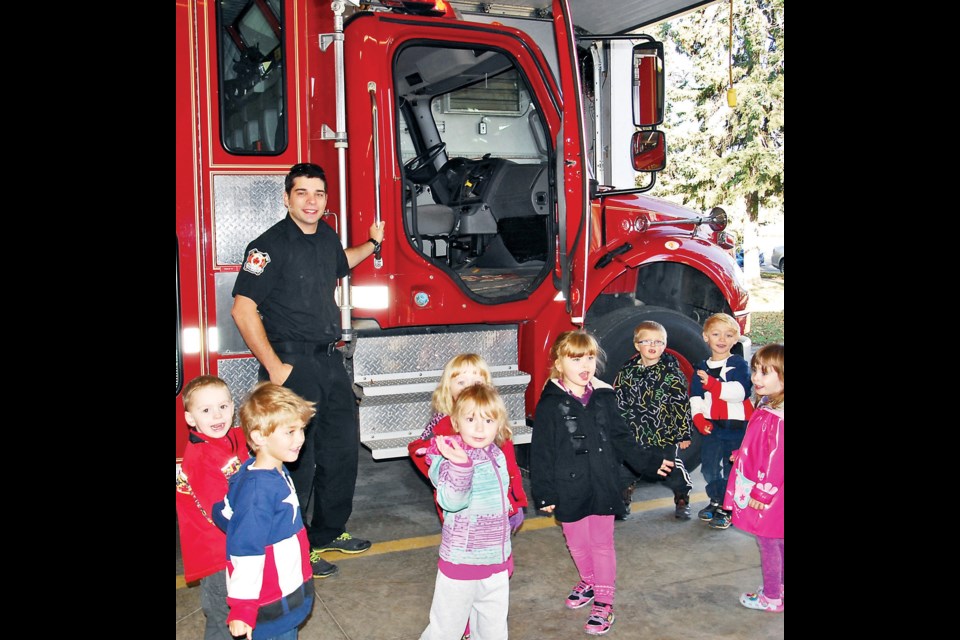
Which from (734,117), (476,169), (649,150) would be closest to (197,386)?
(649,150)

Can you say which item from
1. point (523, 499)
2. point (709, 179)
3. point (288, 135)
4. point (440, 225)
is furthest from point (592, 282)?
point (709, 179)

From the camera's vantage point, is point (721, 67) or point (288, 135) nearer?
point (288, 135)

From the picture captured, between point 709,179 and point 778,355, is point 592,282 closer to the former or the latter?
point 778,355

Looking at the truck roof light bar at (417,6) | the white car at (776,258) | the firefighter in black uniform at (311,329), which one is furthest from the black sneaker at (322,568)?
the white car at (776,258)

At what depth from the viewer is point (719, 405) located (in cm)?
474

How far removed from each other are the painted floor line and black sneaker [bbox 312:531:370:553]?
3 cm

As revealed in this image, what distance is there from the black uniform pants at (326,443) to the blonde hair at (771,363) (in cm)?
190

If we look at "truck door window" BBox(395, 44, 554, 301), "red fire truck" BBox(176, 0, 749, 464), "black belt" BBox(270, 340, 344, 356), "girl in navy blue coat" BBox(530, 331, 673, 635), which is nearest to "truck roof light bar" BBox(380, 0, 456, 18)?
"red fire truck" BBox(176, 0, 749, 464)

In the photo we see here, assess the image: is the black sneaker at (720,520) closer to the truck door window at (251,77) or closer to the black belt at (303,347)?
the black belt at (303,347)

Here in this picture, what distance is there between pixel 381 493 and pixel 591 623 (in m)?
2.38

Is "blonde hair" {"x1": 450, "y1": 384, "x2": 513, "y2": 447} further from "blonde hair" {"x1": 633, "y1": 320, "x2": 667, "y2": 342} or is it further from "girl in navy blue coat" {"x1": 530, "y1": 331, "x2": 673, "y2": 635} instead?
"blonde hair" {"x1": 633, "y1": 320, "x2": 667, "y2": 342}

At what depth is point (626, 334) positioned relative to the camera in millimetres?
5062

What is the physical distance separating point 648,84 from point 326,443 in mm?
2446

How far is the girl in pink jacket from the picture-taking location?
3.52 meters
